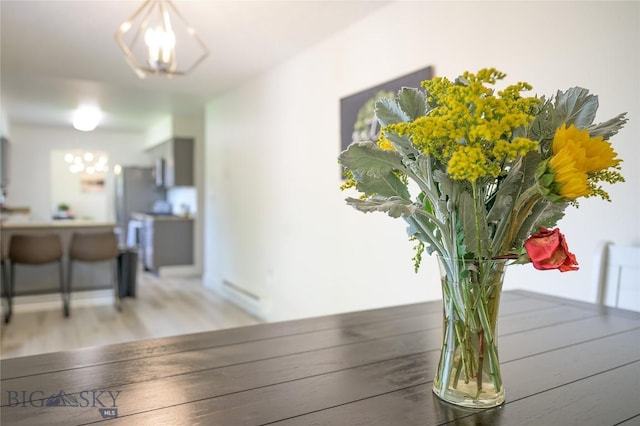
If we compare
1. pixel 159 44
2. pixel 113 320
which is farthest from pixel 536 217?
pixel 113 320

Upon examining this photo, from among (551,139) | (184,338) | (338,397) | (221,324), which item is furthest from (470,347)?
(221,324)

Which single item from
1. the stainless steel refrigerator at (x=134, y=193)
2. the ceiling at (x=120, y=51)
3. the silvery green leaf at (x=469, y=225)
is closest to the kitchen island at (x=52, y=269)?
the ceiling at (x=120, y=51)

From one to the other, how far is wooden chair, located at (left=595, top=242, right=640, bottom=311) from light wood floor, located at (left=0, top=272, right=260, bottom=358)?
317cm

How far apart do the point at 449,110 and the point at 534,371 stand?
24.2 inches

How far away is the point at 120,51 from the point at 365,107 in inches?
81.1

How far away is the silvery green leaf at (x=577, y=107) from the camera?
0.75m

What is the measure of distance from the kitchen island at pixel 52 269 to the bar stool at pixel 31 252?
0.25m

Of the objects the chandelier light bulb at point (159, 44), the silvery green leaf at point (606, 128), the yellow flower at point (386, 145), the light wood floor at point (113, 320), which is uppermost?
the chandelier light bulb at point (159, 44)

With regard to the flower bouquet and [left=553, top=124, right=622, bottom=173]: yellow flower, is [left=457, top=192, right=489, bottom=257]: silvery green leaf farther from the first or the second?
[left=553, top=124, right=622, bottom=173]: yellow flower

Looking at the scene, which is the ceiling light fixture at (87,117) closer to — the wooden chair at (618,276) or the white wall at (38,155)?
Answer: the white wall at (38,155)

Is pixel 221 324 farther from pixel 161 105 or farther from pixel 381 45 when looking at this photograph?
pixel 161 105

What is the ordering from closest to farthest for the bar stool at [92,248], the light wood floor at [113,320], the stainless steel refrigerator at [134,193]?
1. the light wood floor at [113,320]
2. the bar stool at [92,248]
3. the stainless steel refrigerator at [134,193]

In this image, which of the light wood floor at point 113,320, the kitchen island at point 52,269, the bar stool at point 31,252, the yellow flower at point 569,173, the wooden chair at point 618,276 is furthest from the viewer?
the kitchen island at point 52,269

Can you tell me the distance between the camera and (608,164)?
69 centimetres
